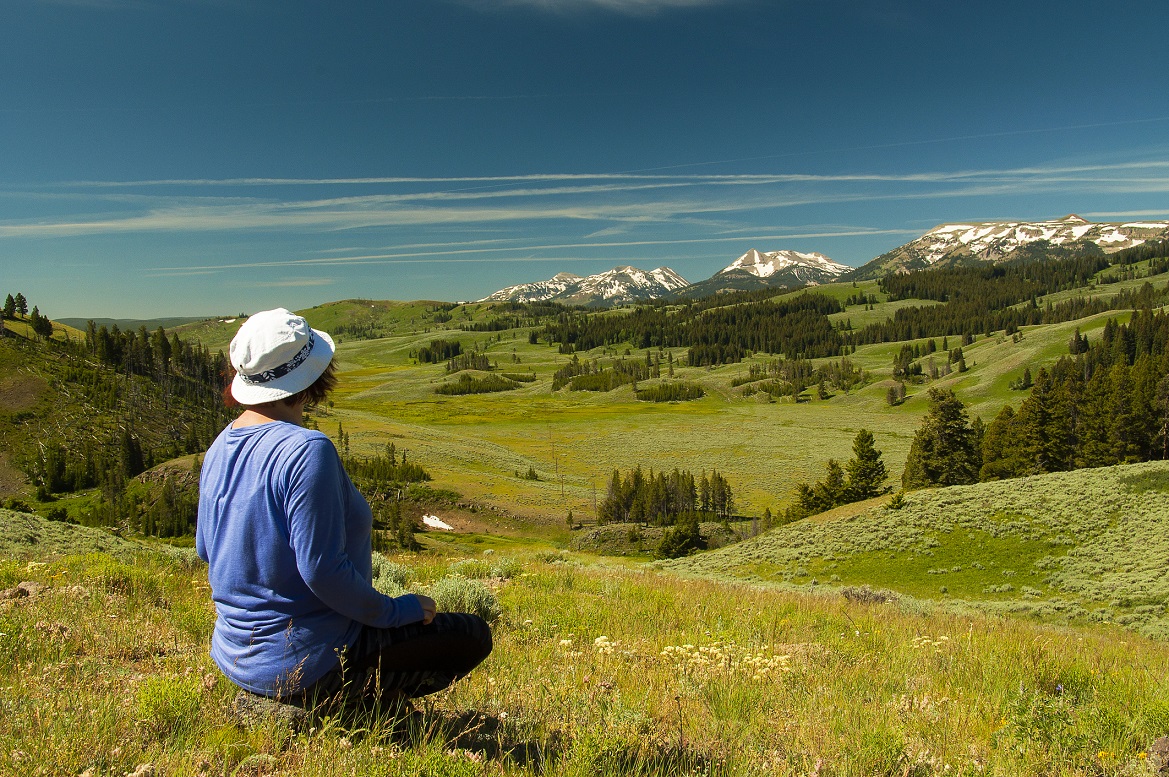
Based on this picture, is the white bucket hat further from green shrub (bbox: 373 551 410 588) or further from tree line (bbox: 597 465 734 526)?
tree line (bbox: 597 465 734 526)

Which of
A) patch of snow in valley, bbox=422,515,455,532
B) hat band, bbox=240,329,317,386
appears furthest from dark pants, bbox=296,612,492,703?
patch of snow in valley, bbox=422,515,455,532

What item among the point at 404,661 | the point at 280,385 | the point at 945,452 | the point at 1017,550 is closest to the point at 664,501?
the point at 945,452

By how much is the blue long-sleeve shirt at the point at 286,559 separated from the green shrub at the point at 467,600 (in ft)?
13.1

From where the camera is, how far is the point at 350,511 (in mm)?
3121

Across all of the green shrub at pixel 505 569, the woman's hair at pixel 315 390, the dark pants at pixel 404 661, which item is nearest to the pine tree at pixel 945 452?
the green shrub at pixel 505 569

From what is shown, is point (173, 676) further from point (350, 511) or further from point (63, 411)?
point (63, 411)

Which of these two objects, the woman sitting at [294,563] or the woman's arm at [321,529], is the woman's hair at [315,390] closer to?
the woman sitting at [294,563]

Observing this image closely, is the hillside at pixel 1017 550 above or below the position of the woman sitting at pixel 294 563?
below

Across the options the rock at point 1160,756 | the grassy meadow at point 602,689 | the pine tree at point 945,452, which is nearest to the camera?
the grassy meadow at point 602,689

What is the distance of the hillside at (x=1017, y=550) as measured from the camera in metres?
21.3

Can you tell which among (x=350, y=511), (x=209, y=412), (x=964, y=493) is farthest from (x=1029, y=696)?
(x=209, y=412)

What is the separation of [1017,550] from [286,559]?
3156 cm

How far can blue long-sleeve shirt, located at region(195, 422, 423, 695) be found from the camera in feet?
9.55

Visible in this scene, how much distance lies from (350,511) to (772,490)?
9233 centimetres
